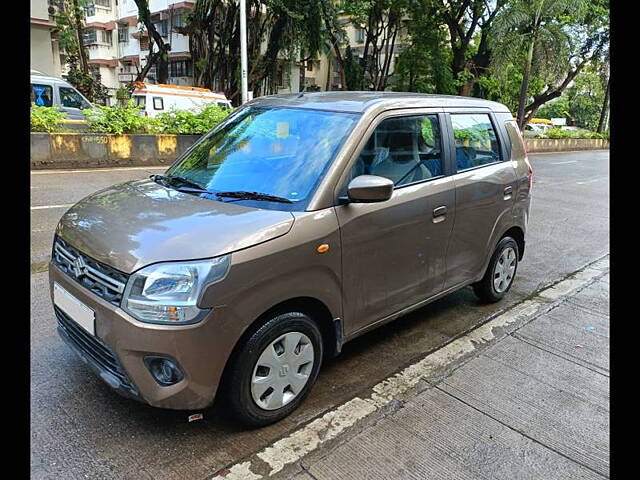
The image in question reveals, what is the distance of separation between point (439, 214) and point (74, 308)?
2447mm

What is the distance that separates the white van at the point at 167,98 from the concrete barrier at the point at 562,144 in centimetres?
1625

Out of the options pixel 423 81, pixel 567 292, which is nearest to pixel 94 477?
pixel 567 292

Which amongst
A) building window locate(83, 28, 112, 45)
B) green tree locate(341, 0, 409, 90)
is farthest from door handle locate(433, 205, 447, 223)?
building window locate(83, 28, 112, 45)

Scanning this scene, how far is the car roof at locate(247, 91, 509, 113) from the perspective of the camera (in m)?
3.38

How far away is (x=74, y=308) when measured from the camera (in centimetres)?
270

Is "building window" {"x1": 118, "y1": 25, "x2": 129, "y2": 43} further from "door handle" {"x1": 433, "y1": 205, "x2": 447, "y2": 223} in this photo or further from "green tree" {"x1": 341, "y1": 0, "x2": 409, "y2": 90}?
"door handle" {"x1": 433, "y1": 205, "x2": 447, "y2": 223}

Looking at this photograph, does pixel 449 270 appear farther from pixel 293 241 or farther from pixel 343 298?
pixel 293 241

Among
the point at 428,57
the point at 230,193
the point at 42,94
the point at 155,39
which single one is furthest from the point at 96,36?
the point at 230,193

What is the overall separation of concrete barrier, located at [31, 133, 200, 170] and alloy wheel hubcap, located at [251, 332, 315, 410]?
379 inches

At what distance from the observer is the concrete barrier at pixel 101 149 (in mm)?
10523

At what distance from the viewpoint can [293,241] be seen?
269cm

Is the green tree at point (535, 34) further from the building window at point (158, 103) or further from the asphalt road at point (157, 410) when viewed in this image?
the asphalt road at point (157, 410)
